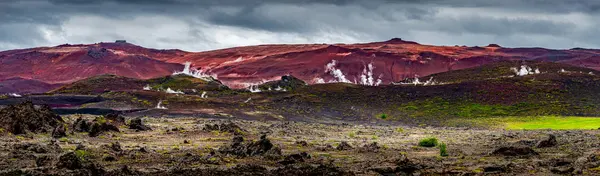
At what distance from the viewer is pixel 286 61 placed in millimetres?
161000

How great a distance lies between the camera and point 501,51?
184 metres

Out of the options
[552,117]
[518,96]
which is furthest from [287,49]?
[552,117]

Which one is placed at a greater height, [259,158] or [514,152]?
[514,152]

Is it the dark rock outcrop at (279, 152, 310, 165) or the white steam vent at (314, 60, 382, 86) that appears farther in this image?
the white steam vent at (314, 60, 382, 86)

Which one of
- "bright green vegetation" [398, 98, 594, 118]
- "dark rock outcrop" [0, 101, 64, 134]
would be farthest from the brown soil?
"bright green vegetation" [398, 98, 594, 118]

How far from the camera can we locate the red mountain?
155 metres

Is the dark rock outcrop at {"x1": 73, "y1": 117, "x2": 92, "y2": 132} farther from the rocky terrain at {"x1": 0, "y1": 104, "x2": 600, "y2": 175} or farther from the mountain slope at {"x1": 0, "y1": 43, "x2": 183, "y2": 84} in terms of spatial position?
the mountain slope at {"x1": 0, "y1": 43, "x2": 183, "y2": 84}

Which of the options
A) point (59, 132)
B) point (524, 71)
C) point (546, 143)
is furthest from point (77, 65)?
point (546, 143)

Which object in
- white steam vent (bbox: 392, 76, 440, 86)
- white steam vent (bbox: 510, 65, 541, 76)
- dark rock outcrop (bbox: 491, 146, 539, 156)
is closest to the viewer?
dark rock outcrop (bbox: 491, 146, 539, 156)

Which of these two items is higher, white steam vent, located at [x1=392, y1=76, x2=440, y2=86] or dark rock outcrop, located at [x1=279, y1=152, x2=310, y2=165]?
white steam vent, located at [x1=392, y1=76, x2=440, y2=86]

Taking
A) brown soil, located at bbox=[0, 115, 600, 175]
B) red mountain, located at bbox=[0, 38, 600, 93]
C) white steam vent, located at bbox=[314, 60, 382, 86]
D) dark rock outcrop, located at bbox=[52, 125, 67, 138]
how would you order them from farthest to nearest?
1. red mountain, located at bbox=[0, 38, 600, 93]
2. white steam vent, located at bbox=[314, 60, 382, 86]
3. dark rock outcrop, located at bbox=[52, 125, 67, 138]
4. brown soil, located at bbox=[0, 115, 600, 175]

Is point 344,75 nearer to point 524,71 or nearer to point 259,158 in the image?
point 524,71

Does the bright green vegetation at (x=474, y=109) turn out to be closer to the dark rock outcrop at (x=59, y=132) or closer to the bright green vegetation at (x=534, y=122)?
the bright green vegetation at (x=534, y=122)

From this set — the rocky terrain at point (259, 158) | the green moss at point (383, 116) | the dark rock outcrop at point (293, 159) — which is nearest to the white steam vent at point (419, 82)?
the green moss at point (383, 116)
